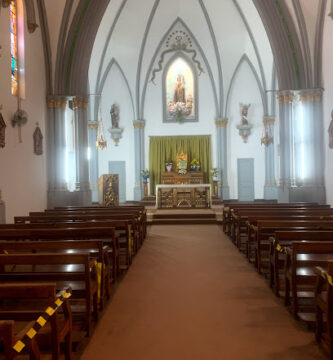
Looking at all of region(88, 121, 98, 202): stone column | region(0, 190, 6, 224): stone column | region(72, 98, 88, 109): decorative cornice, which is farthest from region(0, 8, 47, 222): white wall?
region(88, 121, 98, 202): stone column

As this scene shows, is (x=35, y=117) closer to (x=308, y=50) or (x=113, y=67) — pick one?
(x=308, y=50)

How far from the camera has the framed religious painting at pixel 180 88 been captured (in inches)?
904

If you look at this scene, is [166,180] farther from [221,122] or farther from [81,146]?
[81,146]

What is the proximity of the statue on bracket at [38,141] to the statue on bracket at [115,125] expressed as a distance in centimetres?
1010

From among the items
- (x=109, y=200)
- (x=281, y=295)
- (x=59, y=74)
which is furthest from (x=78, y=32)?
(x=281, y=295)

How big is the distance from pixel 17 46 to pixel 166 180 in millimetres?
11975

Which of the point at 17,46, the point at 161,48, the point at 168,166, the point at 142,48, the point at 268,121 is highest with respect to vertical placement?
the point at 161,48

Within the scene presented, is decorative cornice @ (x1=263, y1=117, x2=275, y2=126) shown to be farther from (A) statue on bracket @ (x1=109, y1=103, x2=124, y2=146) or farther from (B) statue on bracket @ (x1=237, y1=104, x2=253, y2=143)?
(A) statue on bracket @ (x1=109, y1=103, x2=124, y2=146)

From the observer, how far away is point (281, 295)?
5211 mm

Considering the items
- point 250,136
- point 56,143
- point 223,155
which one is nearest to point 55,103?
point 56,143

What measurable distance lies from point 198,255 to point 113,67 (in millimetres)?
16844

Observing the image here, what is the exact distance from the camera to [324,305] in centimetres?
348

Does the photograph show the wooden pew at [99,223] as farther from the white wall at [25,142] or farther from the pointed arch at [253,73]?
the pointed arch at [253,73]

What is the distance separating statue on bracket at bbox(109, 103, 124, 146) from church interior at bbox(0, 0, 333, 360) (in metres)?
0.08
